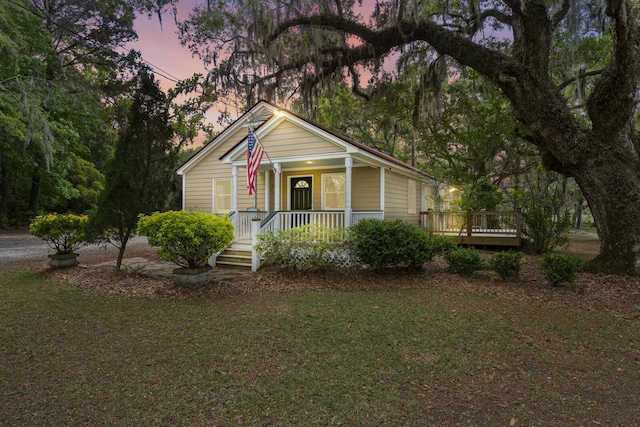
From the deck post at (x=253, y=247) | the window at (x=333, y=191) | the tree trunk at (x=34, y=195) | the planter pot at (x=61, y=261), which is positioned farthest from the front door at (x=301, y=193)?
the tree trunk at (x=34, y=195)

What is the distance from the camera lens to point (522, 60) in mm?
7883

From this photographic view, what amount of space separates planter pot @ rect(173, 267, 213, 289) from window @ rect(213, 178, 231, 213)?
7.25 m

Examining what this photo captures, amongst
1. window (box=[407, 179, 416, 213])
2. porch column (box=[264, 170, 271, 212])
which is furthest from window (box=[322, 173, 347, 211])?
window (box=[407, 179, 416, 213])

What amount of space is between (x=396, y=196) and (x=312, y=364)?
32.6 ft

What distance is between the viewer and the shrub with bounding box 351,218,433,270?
763 centimetres

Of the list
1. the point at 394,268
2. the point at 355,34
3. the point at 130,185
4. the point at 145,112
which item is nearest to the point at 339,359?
the point at 394,268

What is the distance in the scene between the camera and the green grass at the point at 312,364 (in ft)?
8.86

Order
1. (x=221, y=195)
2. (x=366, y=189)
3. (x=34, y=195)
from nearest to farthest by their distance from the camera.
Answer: (x=366, y=189), (x=221, y=195), (x=34, y=195)

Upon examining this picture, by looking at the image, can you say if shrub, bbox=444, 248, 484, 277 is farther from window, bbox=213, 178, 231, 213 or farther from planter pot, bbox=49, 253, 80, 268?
planter pot, bbox=49, 253, 80, 268

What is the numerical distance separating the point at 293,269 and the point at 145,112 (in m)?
5.17

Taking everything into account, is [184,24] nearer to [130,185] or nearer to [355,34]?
[355,34]

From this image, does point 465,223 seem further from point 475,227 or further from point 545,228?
point 545,228

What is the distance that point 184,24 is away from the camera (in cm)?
1166

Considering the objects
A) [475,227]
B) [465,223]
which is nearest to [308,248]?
[465,223]
